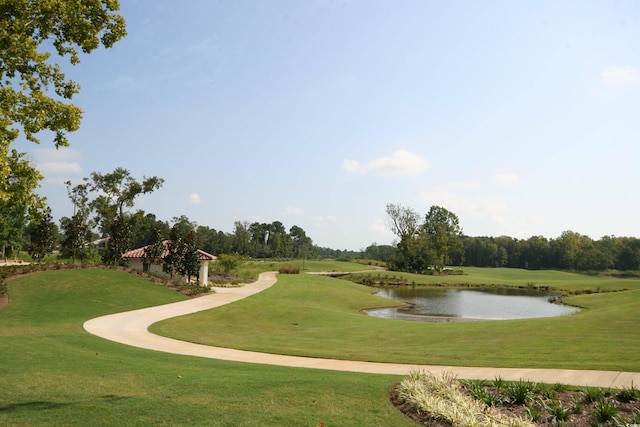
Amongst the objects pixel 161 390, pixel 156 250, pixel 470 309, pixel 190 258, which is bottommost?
pixel 470 309

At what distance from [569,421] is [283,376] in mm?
5502

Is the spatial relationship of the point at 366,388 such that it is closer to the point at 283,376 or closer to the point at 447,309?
the point at 283,376

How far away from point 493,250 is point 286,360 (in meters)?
119

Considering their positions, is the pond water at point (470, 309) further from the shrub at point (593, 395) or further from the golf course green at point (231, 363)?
the shrub at point (593, 395)

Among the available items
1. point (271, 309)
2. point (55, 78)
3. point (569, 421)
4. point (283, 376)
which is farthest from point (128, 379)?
point (271, 309)

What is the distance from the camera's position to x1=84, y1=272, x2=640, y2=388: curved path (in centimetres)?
982

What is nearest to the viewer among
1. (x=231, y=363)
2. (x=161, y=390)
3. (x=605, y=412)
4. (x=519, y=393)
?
(x=605, y=412)

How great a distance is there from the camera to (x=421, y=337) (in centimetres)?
1781

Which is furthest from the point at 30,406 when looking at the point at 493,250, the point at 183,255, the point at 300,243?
the point at 300,243

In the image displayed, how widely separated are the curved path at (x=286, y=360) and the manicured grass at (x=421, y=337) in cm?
69

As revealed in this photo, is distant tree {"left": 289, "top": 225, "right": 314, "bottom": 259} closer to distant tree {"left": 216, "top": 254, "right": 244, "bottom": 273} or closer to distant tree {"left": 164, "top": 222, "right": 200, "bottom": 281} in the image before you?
distant tree {"left": 216, "top": 254, "right": 244, "bottom": 273}

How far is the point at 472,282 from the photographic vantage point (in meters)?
65.0

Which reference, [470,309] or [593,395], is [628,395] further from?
[470,309]

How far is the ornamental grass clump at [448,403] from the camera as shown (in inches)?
259
